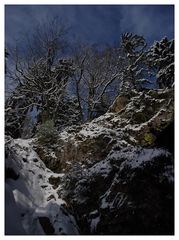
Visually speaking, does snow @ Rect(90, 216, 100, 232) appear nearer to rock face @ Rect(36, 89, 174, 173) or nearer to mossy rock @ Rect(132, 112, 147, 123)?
rock face @ Rect(36, 89, 174, 173)

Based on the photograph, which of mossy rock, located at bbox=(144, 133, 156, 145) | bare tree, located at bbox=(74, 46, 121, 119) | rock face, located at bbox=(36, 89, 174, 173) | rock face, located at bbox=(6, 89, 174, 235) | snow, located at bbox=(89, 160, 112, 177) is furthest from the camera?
bare tree, located at bbox=(74, 46, 121, 119)

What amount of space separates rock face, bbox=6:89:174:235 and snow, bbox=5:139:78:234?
2 cm

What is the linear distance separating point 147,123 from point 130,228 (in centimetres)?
403

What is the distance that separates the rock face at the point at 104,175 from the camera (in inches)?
257

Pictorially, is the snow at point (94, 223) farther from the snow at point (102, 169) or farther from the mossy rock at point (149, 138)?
the mossy rock at point (149, 138)

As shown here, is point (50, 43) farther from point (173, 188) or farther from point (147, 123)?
point (173, 188)

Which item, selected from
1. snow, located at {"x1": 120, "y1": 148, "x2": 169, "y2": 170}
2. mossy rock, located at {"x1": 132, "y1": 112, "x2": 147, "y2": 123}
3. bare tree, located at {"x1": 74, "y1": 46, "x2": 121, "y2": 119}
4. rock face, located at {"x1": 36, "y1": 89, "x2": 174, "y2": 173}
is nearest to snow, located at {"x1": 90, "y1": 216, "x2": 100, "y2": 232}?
snow, located at {"x1": 120, "y1": 148, "x2": 169, "y2": 170}

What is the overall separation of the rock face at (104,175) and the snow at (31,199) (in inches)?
0.9

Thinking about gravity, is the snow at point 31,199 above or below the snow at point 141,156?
below

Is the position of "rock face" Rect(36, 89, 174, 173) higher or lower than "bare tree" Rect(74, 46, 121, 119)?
lower

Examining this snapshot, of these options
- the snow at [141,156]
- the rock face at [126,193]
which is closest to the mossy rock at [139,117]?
the rock face at [126,193]

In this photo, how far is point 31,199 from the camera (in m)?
7.39

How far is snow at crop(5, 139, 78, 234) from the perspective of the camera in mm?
6410

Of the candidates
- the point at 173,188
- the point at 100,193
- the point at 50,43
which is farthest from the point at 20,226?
the point at 50,43
